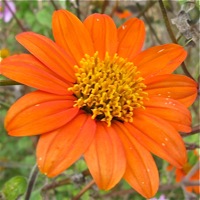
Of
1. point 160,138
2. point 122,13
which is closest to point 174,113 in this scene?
point 160,138

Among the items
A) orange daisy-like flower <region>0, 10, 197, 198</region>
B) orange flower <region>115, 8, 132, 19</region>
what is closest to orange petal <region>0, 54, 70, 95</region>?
orange daisy-like flower <region>0, 10, 197, 198</region>

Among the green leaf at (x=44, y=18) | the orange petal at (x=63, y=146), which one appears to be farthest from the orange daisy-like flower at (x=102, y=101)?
the green leaf at (x=44, y=18)

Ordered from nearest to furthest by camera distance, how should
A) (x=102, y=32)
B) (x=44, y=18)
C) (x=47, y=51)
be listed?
(x=47, y=51)
(x=102, y=32)
(x=44, y=18)

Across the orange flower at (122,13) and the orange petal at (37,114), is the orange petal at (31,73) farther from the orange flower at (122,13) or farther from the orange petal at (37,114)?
Result: the orange flower at (122,13)

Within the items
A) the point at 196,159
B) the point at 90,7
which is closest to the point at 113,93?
the point at 196,159

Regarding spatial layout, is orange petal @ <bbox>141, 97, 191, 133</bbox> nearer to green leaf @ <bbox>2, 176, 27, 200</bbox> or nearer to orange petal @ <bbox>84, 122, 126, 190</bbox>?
orange petal @ <bbox>84, 122, 126, 190</bbox>

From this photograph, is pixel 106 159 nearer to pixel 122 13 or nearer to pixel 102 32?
pixel 102 32

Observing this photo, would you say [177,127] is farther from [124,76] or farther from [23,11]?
[23,11]
